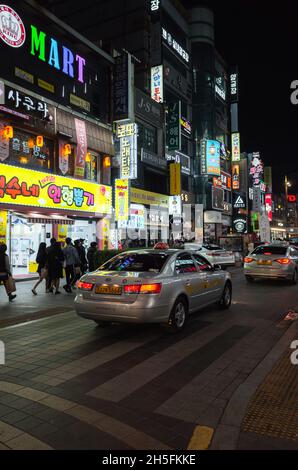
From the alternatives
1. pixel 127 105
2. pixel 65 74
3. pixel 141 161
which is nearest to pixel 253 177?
pixel 141 161

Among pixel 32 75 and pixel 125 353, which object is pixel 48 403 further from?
pixel 32 75

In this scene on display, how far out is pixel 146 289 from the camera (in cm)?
658

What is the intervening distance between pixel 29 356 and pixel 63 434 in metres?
2.63

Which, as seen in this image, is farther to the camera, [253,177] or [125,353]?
[253,177]

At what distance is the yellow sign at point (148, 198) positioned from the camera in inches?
1045

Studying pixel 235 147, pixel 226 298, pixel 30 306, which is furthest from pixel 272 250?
pixel 235 147

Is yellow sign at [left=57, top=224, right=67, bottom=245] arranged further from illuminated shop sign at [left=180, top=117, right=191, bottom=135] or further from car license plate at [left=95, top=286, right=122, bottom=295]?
illuminated shop sign at [left=180, top=117, right=191, bottom=135]

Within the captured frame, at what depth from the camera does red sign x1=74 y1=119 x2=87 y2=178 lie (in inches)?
768

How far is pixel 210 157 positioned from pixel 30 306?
34860 mm

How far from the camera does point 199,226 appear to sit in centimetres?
4109

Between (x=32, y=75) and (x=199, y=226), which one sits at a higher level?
(x=32, y=75)

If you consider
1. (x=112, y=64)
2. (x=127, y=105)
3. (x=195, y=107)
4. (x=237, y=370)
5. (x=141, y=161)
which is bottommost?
(x=237, y=370)

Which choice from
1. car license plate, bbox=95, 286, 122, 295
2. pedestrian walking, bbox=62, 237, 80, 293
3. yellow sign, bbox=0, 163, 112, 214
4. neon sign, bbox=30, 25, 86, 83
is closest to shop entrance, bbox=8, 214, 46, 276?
yellow sign, bbox=0, 163, 112, 214

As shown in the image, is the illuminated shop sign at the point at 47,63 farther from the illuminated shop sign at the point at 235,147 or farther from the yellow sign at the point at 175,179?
the illuminated shop sign at the point at 235,147
